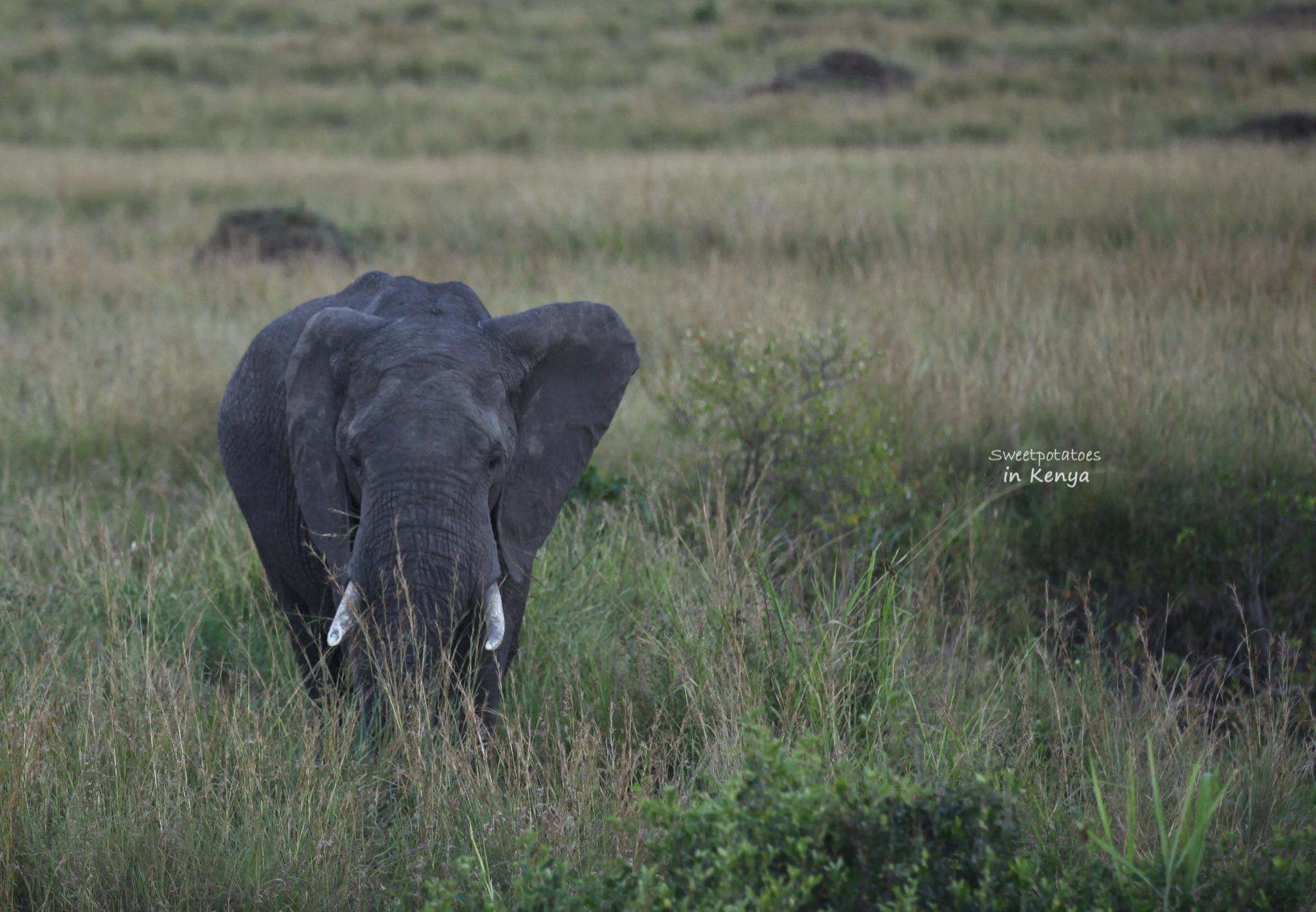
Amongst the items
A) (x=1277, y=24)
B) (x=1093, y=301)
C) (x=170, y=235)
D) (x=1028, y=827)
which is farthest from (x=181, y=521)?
(x=1277, y=24)

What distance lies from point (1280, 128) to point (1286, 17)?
15.2 meters

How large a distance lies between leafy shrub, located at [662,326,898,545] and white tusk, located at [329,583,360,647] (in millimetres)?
2486

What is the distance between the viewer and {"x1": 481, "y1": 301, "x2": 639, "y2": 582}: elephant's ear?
4.03 metres

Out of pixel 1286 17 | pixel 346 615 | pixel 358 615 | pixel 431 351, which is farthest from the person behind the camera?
pixel 1286 17

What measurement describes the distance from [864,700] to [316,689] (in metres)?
2.00

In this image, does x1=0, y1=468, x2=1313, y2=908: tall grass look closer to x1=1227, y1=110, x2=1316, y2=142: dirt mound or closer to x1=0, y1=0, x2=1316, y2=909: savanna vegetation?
x1=0, y1=0, x2=1316, y2=909: savanna vegetation

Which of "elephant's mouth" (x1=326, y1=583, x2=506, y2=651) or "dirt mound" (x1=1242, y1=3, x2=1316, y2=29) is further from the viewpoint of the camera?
"dirt mound" (x1=1242, y1=3, x2=1316, y2=29)

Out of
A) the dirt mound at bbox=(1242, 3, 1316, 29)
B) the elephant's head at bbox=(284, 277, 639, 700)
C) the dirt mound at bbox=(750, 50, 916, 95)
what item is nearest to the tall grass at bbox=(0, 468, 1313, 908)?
the elephant's head at bbox=(284, 277, 639, 700)

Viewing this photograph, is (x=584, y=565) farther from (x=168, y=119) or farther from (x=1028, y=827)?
(x=168, y=119)

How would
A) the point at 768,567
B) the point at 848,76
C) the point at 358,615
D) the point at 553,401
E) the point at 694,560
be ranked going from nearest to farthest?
the point at 358,615
the point at 553,401
the point at 694,560
the point at 768,567
the point at 848,76

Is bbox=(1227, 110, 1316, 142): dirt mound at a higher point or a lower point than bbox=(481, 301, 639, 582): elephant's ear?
lower

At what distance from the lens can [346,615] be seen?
3.48 metres

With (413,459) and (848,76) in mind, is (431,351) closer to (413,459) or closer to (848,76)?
(413,459)

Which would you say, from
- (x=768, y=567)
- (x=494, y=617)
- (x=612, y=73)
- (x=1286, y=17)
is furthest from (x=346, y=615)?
(x=1286, y=17)
